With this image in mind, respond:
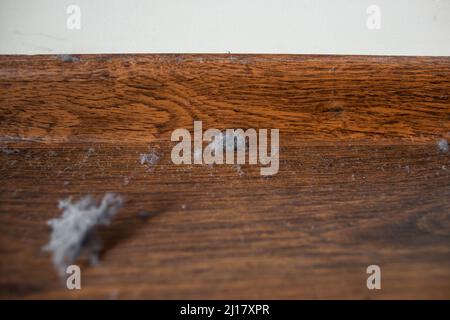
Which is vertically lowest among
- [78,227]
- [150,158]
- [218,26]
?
[78,227]

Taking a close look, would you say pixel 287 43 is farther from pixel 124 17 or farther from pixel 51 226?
pixel 51 226

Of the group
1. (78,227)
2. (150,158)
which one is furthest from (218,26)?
(78,227)

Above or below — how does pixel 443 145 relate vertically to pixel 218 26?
below

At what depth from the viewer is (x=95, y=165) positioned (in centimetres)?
43

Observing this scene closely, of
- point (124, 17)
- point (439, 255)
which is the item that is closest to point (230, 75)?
point (124, 17)

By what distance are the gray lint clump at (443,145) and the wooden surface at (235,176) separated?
0.01m

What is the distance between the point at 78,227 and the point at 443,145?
1.78ft

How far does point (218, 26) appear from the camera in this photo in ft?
1.73

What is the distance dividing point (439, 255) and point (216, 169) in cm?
28

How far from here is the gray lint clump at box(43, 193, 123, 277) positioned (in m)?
0.30

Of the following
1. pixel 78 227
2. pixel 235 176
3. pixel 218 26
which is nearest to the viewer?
pixel 78 227

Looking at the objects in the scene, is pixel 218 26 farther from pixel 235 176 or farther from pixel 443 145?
pixel 443 145

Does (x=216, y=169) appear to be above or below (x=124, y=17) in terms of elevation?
below
